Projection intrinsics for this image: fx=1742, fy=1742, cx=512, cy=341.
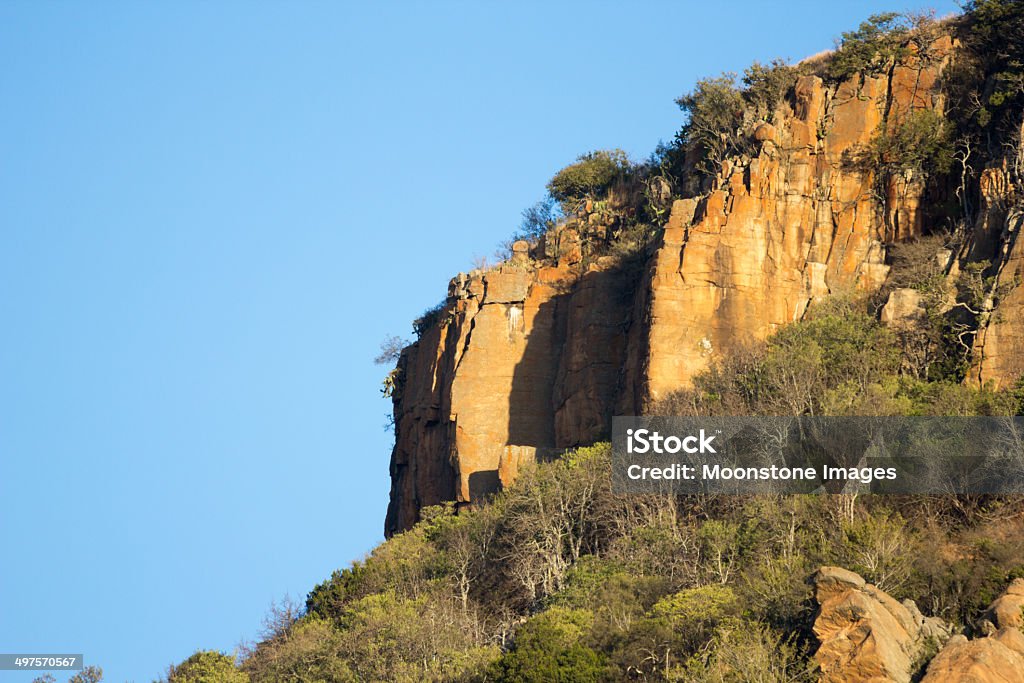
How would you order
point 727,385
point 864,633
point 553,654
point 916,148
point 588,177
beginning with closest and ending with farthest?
point 864,633 < point 553,654 < point 727,385 < point 916,148 < point 588,177

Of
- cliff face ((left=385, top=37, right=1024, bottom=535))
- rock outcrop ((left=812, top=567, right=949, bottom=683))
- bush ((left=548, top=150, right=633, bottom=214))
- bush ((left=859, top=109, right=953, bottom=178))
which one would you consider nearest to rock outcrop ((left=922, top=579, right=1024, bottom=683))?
rock outcrop ((left=812, top=567, right=949, bottom=683))

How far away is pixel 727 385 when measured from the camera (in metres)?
48.6

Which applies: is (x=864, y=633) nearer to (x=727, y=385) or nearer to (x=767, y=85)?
(x=727, y=385)

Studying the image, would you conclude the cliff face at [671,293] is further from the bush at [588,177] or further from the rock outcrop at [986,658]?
the rock outcrop at [986,658]

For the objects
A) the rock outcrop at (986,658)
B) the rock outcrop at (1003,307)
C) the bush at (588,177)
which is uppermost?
the bush at (588,177)

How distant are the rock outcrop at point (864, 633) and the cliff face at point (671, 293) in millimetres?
14893

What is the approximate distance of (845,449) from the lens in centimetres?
4544

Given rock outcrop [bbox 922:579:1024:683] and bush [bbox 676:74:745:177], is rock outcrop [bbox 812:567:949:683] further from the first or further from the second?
bush [bbox 676:74:745:177]

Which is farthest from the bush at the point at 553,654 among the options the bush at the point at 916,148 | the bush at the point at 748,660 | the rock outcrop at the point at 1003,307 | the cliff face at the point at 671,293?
the bush at the point at 916,148

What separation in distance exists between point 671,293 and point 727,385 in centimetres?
334

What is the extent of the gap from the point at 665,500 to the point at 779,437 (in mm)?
3482

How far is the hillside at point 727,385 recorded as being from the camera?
3912 centimetres

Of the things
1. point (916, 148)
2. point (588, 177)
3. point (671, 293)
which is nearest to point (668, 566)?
point (671, 293)

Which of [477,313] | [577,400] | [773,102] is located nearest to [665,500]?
[577,400]
